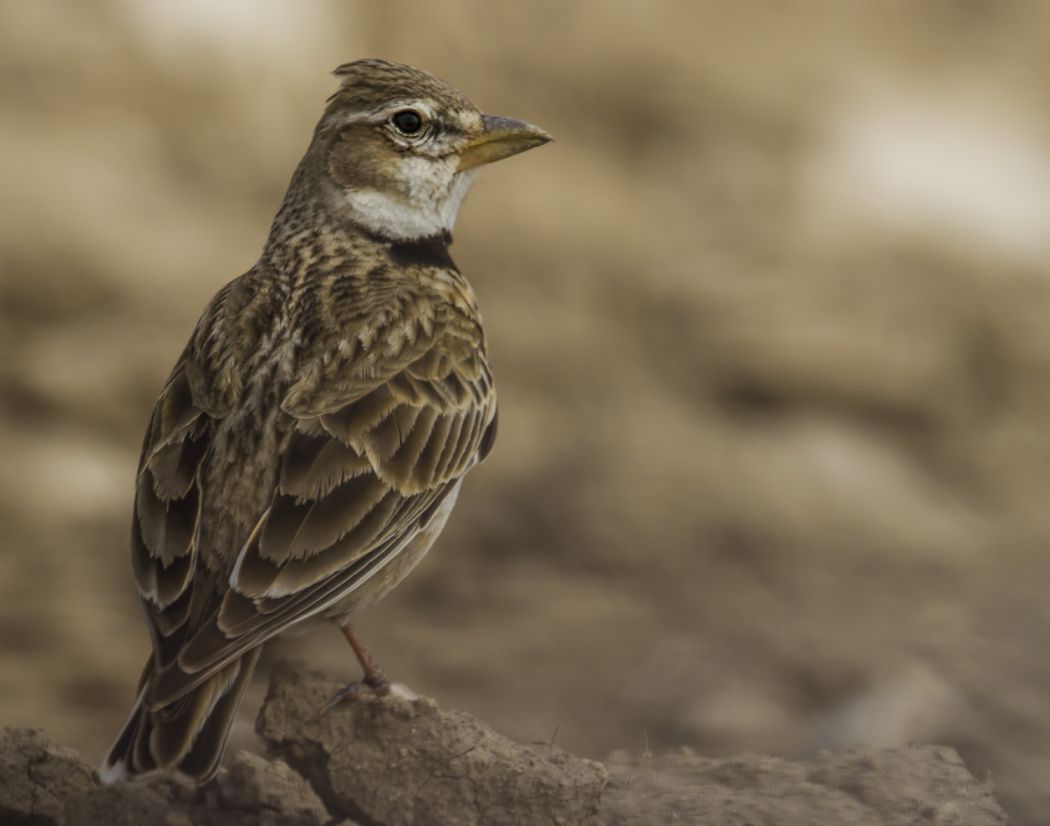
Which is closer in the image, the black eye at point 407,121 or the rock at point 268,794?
the rock at point 268,794

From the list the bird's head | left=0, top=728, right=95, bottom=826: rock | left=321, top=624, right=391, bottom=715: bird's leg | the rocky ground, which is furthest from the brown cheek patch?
left=0, top=728, right=95, bottom=826: rock

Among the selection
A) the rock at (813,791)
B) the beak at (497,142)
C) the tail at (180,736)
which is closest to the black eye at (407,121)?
the beak at (497,142)

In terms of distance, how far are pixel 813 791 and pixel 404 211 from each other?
95.5 inches

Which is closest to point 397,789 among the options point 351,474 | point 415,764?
point 415,764

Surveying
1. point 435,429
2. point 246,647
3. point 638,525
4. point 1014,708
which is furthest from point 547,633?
point 246,647

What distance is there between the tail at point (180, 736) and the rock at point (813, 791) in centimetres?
128

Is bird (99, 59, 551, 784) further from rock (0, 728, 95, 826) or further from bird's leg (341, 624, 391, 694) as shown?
rock (0, 728, 95, 826)

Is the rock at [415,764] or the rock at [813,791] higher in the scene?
the rock at [813,791]

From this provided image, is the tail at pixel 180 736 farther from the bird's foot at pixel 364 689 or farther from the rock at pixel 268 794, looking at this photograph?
the bird's foot at pixel 364 689

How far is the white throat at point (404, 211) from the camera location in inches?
239

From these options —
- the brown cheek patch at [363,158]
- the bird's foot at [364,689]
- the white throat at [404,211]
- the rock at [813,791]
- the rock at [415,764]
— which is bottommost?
the rock at [415,764]

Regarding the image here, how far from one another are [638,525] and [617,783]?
356cm

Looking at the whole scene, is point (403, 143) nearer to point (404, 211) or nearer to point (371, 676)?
point (404, 211)

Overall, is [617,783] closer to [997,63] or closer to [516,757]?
[516,757]
